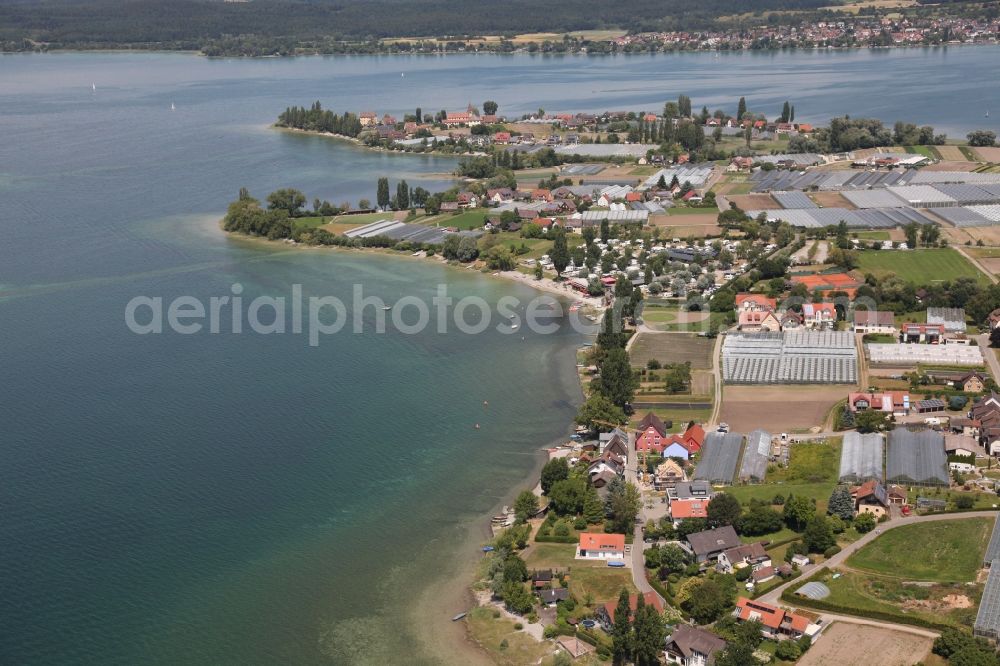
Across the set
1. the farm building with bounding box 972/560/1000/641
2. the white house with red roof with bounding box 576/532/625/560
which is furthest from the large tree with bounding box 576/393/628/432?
the farm building with bounding box 972/560/1000/641

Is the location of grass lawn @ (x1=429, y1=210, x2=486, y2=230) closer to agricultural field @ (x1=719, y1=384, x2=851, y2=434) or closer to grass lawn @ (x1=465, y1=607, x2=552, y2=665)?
agricultural field @ (x1=719, y1=384, x2=851, y2=434)

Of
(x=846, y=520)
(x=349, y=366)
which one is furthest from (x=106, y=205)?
(x=846, y=520)

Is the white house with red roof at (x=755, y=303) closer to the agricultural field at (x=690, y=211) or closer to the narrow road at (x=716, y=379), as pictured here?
the narrow road at (x=716, y=379)

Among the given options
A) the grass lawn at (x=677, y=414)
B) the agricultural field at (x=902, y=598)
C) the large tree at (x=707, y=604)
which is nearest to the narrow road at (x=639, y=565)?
the large tree at (x=707, y=604)

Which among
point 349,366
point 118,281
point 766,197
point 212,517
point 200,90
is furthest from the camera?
point 200,90

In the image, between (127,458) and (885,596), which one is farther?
(127,458)

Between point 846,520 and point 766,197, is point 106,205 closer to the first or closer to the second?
point 766,197

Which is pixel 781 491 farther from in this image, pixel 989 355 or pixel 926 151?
pixel 926 151
